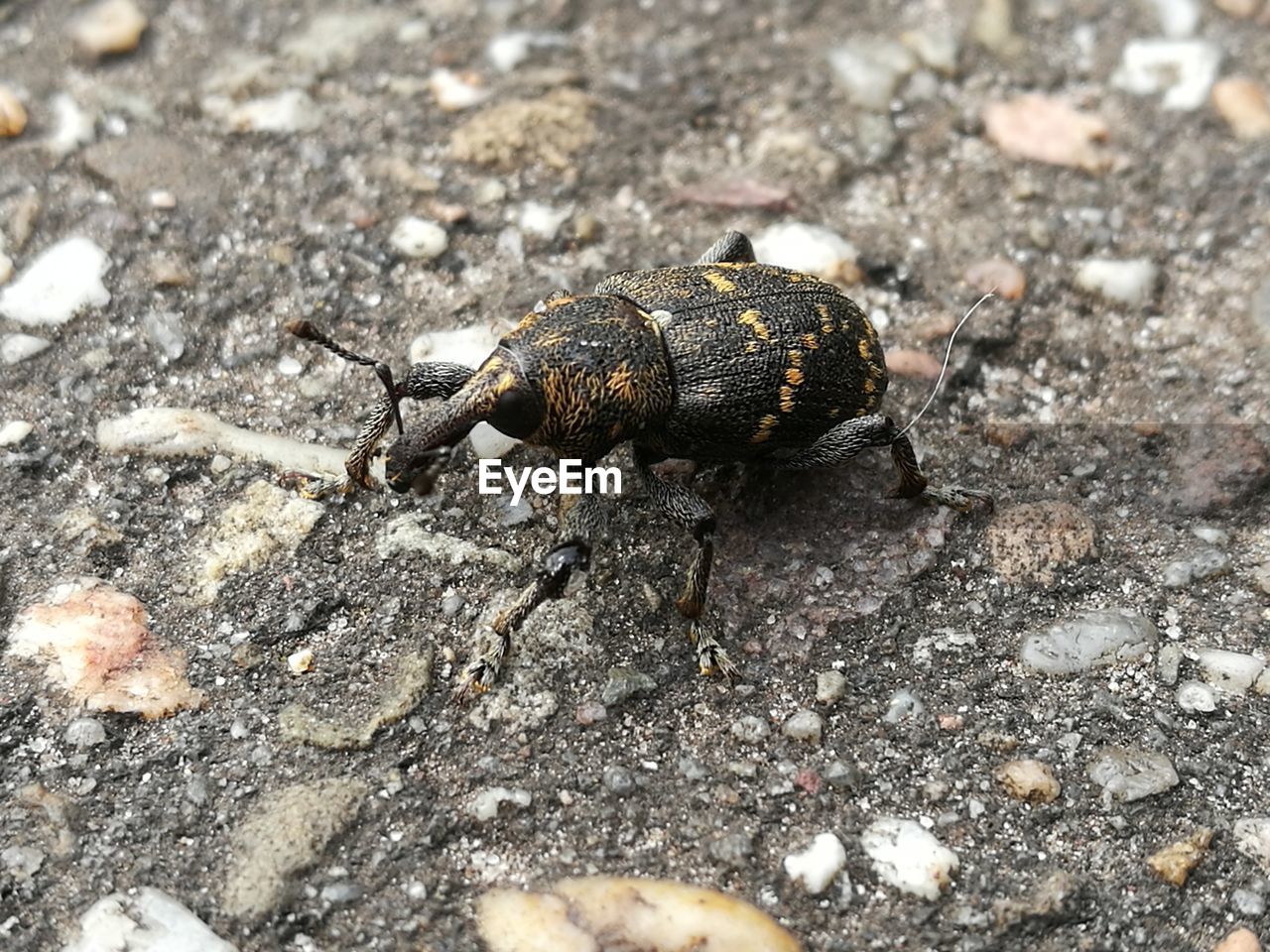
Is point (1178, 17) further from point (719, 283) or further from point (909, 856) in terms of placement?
point (909, 856)

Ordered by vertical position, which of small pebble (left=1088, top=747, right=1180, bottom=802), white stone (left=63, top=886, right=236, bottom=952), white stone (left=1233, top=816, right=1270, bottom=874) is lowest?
white stone (left=1233, top=816, right=1270, bottom=874)

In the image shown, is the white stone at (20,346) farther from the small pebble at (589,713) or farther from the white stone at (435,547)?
the small pebble at (589,713)

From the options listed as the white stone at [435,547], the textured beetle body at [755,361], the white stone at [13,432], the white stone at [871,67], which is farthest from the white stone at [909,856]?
A: the white stone at [871,67]

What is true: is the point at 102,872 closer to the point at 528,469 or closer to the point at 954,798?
the point at 528,469

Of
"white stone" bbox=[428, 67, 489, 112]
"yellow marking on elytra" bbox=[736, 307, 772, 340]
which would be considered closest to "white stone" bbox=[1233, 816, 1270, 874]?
"yellow marking on elytra" bbox=[736, 307, 772, 340]

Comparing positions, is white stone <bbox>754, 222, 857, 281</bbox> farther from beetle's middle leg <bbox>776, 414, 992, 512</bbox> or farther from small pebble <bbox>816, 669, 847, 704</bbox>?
small pebble <bbox>816, 669, 847, 704</bbox>

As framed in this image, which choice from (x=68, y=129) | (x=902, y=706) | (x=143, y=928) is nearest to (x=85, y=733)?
(x=143, y=928)
